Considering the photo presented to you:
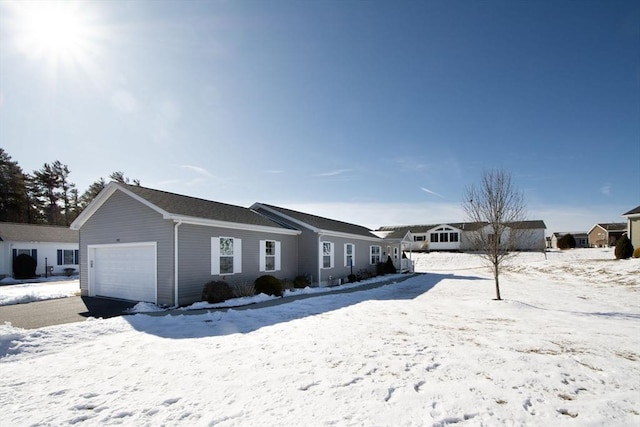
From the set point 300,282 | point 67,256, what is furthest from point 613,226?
point 67,256

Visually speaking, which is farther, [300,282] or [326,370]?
[300,282]

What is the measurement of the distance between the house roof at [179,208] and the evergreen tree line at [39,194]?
94.3 feet

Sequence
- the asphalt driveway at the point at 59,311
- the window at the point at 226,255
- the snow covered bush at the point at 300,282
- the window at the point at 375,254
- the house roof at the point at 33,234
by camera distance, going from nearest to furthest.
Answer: the asphalt driveway at the point at 59,311, the window at the point at 226,255, the snow covered bush at the point at 300,282, the house roof at the point at 33,234, the window at the point at 375,254

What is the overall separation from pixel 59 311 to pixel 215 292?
15.7 ft

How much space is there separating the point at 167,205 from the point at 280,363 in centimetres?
896

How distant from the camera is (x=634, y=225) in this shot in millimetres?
25750

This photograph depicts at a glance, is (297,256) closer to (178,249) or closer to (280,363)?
(178,249)

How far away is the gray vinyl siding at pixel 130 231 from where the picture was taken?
11.8m

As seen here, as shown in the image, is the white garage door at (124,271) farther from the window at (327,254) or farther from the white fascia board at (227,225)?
the window at (327,254)

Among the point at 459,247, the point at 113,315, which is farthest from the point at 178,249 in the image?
the point at 459,247

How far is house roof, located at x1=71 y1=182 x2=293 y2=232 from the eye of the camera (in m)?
12.1

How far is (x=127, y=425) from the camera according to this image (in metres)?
3.76

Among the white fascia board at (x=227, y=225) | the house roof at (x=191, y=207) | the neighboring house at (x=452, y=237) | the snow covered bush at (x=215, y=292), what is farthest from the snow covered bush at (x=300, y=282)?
the neighboring house at (x=452, y=237)

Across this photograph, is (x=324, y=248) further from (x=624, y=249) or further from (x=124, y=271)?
(x=624, y=249)
